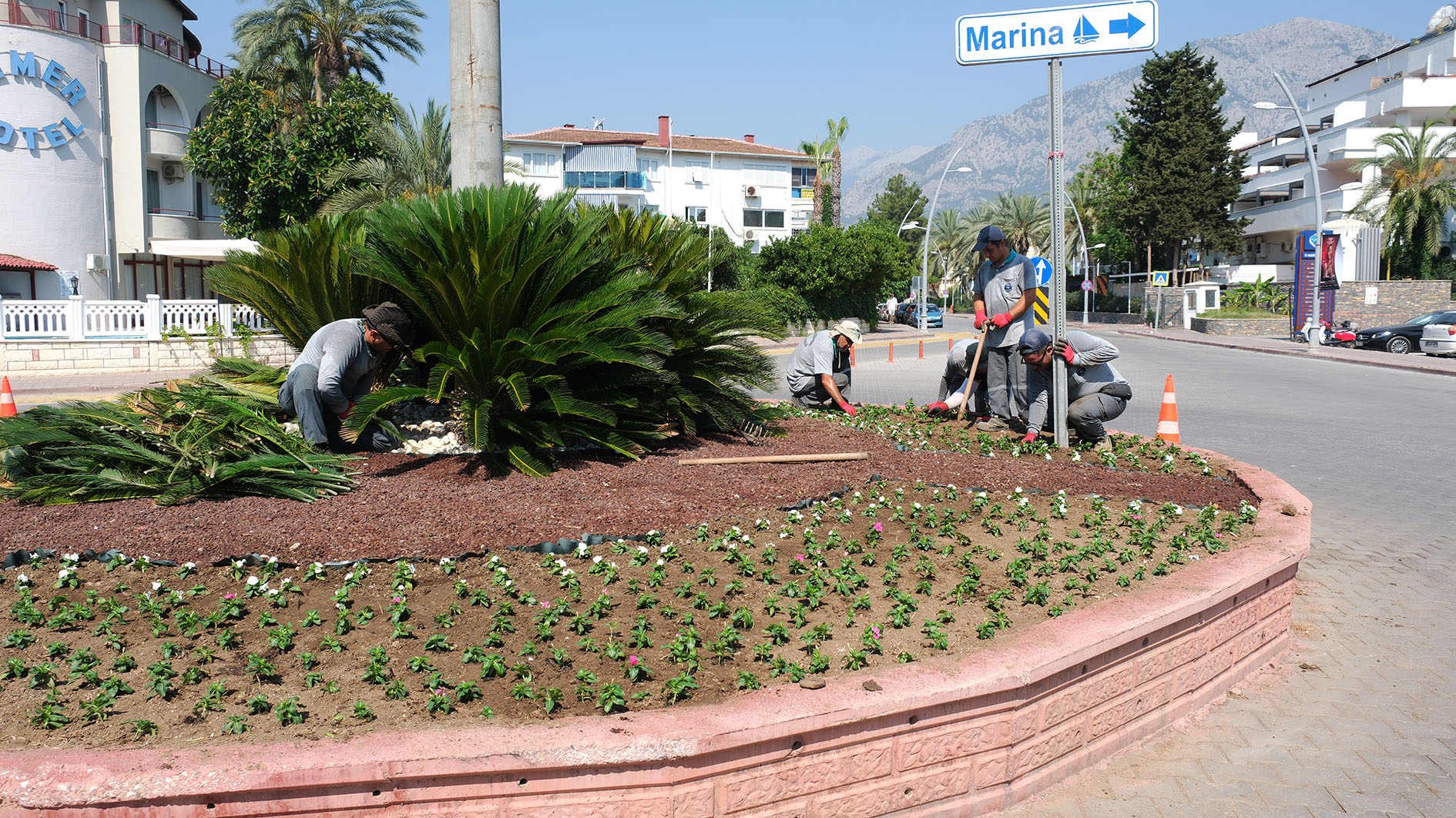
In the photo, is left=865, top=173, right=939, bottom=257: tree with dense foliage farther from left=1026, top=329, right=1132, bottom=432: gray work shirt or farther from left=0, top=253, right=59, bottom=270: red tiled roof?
left=1026, top=329, right=1132, bottom=432: gray work shirt

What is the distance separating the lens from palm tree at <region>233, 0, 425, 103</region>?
3356cm

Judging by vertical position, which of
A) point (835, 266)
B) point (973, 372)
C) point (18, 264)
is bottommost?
point (973, 372)

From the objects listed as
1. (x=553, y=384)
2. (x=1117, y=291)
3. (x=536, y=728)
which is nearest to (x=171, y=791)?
(x=536, y=728)

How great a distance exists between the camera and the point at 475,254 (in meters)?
5.02

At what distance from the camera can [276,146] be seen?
30.8 m

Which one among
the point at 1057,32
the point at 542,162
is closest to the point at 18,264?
the point at 1057,32

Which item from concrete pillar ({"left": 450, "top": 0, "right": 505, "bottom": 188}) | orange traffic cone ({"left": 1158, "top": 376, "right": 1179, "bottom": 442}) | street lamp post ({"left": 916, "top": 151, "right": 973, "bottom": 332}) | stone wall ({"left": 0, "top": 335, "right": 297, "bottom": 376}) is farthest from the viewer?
street lamp post ({"left": 916, "top": 151, "right": 973, "bottom": 332})

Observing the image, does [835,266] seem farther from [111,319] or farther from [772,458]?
[772,458]

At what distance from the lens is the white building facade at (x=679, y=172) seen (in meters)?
61.6

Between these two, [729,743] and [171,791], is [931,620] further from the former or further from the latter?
[171,791]

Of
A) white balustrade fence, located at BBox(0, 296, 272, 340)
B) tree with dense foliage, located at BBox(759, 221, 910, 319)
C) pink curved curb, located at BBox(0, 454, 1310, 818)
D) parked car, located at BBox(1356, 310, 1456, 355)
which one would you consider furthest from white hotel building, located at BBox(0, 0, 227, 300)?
parked car, located at BBox(1356, 310, 1456, 355)

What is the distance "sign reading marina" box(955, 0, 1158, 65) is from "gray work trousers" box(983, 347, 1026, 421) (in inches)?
93.5

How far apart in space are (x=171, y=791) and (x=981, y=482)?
451cm

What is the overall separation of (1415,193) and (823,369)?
44.3 m
